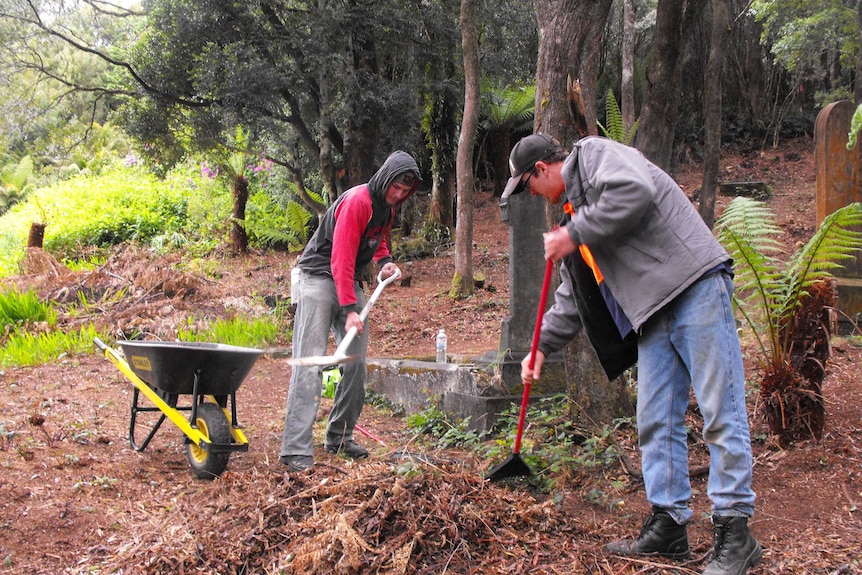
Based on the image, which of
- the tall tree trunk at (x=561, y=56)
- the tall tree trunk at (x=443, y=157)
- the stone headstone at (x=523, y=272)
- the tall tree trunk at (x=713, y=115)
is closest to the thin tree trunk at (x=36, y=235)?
the tall tree trunk at (x=443, y=157)

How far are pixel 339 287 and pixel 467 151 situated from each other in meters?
6.39

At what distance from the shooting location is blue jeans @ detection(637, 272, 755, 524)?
2.72m

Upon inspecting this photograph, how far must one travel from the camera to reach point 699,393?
9.19 feet

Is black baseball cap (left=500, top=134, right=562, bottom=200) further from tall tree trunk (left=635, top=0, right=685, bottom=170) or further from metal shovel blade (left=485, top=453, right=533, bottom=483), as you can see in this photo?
tall tree trunk (left=635, top=0, right=685, bottom=170)

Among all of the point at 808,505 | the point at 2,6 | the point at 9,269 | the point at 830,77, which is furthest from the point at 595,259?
the point at 830,77

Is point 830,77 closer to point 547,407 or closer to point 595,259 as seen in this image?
point 547,407

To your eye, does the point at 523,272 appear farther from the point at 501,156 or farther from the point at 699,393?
the point at 501,156

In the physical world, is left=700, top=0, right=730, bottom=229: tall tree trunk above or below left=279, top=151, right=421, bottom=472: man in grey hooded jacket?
above

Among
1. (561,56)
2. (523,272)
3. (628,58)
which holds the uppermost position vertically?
(628,58)

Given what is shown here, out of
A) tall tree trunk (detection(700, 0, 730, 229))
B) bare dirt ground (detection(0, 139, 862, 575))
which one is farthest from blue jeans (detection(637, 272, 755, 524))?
tall tree trunk (detection(700, 0, 730, 229))

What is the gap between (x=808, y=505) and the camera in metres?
3.48

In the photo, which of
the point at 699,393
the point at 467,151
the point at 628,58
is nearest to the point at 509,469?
the point at 699,393

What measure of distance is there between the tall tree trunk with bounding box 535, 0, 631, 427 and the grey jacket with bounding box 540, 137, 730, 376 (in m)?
1.47

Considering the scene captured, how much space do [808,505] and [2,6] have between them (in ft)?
39.1
